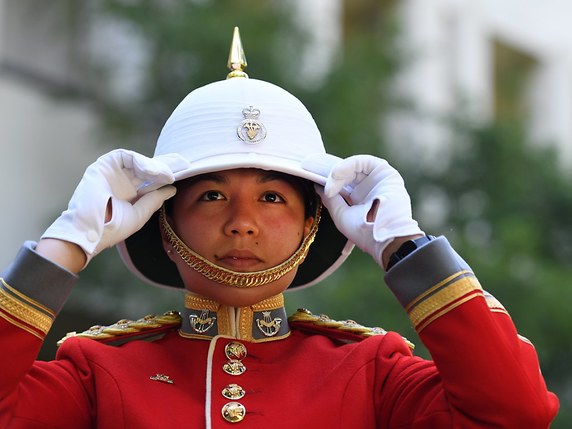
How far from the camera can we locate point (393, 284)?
365 centimetres

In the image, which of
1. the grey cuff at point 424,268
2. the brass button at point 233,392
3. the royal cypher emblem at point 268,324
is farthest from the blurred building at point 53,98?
the grey cuff at point 424,268

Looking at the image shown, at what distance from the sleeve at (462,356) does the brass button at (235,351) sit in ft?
1.65

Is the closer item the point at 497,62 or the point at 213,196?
the point at 213,196

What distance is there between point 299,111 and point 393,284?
0.77m

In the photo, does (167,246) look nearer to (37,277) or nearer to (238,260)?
(238,260)

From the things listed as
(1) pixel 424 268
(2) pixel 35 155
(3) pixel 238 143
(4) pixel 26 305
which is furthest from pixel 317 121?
(4) pixel 26 305

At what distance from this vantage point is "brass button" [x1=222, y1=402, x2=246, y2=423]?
3.75 m

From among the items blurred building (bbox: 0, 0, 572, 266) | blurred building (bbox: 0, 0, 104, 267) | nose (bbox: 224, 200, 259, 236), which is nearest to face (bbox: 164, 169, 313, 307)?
nose (bbox: 224, 200, 259, 236)

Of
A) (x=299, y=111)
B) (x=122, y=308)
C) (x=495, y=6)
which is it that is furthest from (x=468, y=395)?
(x=495, y=6)

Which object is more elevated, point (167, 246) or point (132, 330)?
point (167, 246)

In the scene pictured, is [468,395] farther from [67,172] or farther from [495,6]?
[495,6]

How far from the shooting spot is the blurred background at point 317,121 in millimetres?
11469

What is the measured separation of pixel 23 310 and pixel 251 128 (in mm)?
882

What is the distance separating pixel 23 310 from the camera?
11.6 feet
